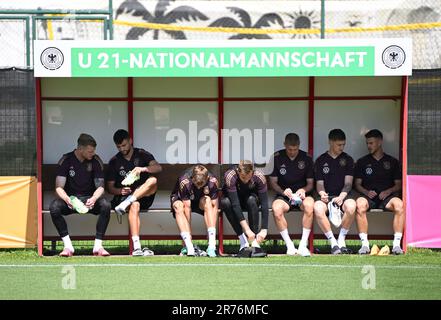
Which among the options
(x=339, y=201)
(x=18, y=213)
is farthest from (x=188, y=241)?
(x=18, y=213)

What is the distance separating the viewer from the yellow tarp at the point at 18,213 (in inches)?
475

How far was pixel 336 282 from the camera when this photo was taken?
9.16 metres

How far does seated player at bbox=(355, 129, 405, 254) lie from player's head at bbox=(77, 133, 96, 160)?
321cm

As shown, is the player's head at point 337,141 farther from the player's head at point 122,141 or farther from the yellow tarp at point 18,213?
the yellow tarp at point 18,213

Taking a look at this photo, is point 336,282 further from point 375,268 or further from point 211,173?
point 211,173

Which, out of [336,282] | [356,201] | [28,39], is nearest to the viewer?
[336,282]

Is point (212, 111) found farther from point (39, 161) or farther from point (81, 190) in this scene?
point (39, 161)

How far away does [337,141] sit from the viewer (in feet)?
39.5

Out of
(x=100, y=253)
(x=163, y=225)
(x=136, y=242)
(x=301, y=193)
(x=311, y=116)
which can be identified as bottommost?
(x=100, y=253)

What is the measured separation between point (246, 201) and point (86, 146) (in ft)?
6.60

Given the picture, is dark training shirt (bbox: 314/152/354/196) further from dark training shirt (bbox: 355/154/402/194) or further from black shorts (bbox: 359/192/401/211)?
black shorts (bbox: 359/192/401/211)

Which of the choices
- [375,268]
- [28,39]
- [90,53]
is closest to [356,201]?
[375,268]

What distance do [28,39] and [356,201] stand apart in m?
5.07

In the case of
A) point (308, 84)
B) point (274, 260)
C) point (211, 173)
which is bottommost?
point (274, 260)
